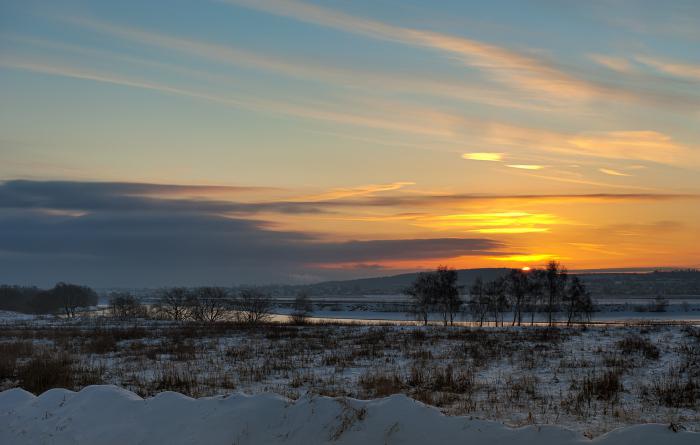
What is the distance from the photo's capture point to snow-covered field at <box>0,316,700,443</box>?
8766 millimetres

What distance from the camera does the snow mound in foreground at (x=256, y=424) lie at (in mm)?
6855

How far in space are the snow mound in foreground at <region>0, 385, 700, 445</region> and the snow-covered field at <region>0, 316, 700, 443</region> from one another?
0.03 metres

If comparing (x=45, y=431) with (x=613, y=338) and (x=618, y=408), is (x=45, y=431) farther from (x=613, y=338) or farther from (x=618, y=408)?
(x=613, y=338)

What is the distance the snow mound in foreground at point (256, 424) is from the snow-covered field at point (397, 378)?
1.4 inches

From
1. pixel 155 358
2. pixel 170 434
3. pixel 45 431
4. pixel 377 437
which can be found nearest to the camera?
pixel 377 437

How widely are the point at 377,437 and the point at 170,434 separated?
9.88ft

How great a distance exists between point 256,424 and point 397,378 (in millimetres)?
6336

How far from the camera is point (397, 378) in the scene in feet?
45.1

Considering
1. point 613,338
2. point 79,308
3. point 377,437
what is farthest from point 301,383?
point 79,308

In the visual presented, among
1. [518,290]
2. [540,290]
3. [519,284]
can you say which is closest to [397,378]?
[518,290]

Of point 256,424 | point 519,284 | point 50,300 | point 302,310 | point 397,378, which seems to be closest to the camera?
point 256,424

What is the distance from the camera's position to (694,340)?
2395 cm

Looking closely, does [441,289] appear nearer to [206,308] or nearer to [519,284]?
[519,284]

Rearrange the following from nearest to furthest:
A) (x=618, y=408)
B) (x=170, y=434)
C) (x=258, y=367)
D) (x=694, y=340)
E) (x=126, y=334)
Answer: (x=170, y=434) < (x=618, y=408) < (x=258, y=367) < (x=694, y=340) < (x=126, y=334)
